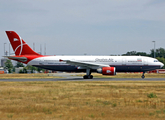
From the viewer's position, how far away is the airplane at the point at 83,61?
3812 cm

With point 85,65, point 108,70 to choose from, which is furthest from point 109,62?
point 85,65

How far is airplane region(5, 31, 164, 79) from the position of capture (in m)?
38.1

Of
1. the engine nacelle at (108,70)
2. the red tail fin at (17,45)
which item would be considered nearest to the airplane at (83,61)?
the red tail fin at (17,45)

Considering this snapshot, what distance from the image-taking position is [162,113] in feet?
34.7

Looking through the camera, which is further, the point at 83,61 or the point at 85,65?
the point at 83,61

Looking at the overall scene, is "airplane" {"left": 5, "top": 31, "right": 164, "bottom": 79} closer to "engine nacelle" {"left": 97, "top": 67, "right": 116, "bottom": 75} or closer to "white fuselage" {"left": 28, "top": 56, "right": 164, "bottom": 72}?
"white fuselage" {"left": 28, "top": 56, "right": 164, "bottom": 72}

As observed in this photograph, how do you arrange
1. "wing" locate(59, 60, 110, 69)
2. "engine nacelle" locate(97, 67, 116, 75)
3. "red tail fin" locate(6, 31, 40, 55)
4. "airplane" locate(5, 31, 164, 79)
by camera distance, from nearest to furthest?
"engine nacelle" locate(97, 67, 116, 75)
"wing" locate(59, 60, 110, 69)
"airplane" locate(5, 31, 164, 79)
"red tail fin" locate(6, 31, 40, 55)

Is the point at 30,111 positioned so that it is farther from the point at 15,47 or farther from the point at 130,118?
the point at 15,47

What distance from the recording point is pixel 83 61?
39.0 meters

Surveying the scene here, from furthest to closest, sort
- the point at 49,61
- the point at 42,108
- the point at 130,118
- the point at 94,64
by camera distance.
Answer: the point at 49,61 → the point at 94,64 → the point at 42,108 → the point at 130,118

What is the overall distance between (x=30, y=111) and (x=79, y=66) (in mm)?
26996

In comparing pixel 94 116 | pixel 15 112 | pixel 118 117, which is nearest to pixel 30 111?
pixel 15 112

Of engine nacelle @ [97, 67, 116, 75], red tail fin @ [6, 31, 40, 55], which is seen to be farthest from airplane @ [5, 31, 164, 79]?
engine nacelle @ [97, 67, 116, 75]

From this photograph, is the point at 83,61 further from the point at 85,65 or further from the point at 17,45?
the point at 17,45
